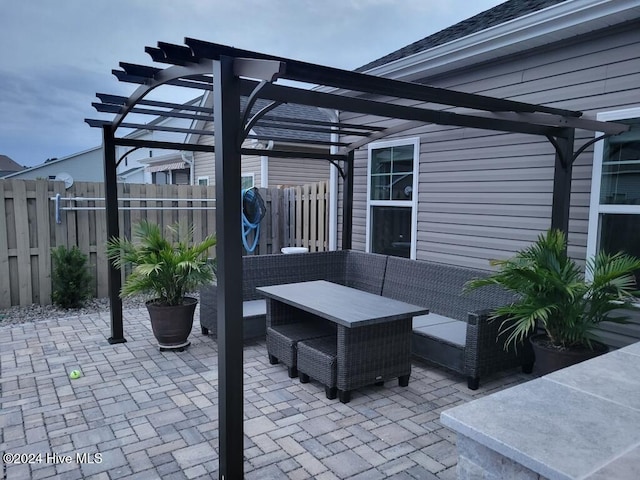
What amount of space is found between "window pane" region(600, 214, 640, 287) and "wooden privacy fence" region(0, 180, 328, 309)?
396 centimetres

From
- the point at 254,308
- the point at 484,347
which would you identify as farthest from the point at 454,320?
the point at 254,308

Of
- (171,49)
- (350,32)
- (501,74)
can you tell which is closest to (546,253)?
(501,74)

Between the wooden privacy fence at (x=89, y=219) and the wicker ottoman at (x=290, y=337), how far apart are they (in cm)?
297

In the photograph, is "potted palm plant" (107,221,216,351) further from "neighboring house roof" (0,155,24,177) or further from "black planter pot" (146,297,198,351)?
"neighboring house roof" (0,155,24,177)

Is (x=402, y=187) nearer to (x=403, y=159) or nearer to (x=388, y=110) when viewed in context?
(x=403, y=159)

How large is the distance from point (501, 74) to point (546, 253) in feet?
6.91

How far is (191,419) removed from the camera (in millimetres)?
2812

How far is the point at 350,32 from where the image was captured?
15.5m

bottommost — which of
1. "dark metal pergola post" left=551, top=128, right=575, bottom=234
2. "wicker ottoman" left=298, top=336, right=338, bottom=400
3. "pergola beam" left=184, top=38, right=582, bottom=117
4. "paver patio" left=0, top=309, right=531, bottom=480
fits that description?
"paver patio" left=0, top=309, right=531, bottom=480

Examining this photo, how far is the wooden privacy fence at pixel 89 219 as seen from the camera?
5316 millimetres

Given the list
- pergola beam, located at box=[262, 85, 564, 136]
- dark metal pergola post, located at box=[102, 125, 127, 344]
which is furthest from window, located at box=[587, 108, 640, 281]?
dark metal pergola post, located at box=[102, 125, 127, 344]

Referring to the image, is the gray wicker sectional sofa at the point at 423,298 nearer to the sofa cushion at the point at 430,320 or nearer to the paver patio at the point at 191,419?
the sofa cushion at the point at 430,320

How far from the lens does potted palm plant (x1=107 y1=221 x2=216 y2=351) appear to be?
3959 millimetres

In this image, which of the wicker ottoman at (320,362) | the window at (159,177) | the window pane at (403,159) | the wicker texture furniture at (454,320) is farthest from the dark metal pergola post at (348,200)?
the window at (159,177)
